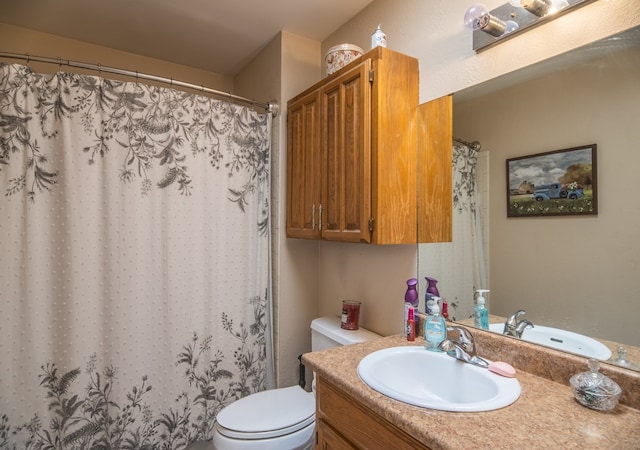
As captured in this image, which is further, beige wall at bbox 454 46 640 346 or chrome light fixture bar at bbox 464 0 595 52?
chrome light fixture bar at bbox 464 0 595 52

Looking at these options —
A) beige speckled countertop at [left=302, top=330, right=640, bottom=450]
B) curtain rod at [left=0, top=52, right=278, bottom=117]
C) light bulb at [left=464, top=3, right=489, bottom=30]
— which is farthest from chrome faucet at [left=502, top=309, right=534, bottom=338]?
curtain rod at [left=0, top=52, right=278, bottom=117]

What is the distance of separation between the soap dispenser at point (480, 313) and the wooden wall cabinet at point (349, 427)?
551mm

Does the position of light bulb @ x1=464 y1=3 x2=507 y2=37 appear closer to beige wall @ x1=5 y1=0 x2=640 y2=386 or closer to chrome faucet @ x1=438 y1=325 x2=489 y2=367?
beige wall @ x1=5 y1=0 x2=640 y2=386

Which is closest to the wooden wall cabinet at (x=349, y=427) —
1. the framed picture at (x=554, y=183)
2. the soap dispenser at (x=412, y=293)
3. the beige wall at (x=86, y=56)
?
the soap dispenser at (x=412, y=293)

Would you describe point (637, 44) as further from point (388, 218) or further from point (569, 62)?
point (388, 218)

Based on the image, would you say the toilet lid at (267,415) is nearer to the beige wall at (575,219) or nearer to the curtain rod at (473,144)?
the beige wall at (575,219)

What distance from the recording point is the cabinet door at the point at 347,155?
4.50ft

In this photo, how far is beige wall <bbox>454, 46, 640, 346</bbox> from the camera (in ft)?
2.92

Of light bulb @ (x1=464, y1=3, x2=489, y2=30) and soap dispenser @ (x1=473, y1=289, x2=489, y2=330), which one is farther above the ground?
light bulb @ (x1=464, y1=3, x2=489, y2=30)

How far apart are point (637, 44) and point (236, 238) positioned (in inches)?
68.5

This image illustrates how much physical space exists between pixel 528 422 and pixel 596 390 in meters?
0.20

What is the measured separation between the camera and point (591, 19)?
0.96 metres

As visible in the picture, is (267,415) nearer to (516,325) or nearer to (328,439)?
(328,439)

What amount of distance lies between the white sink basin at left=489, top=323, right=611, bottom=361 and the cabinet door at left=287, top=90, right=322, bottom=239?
0.96 m
